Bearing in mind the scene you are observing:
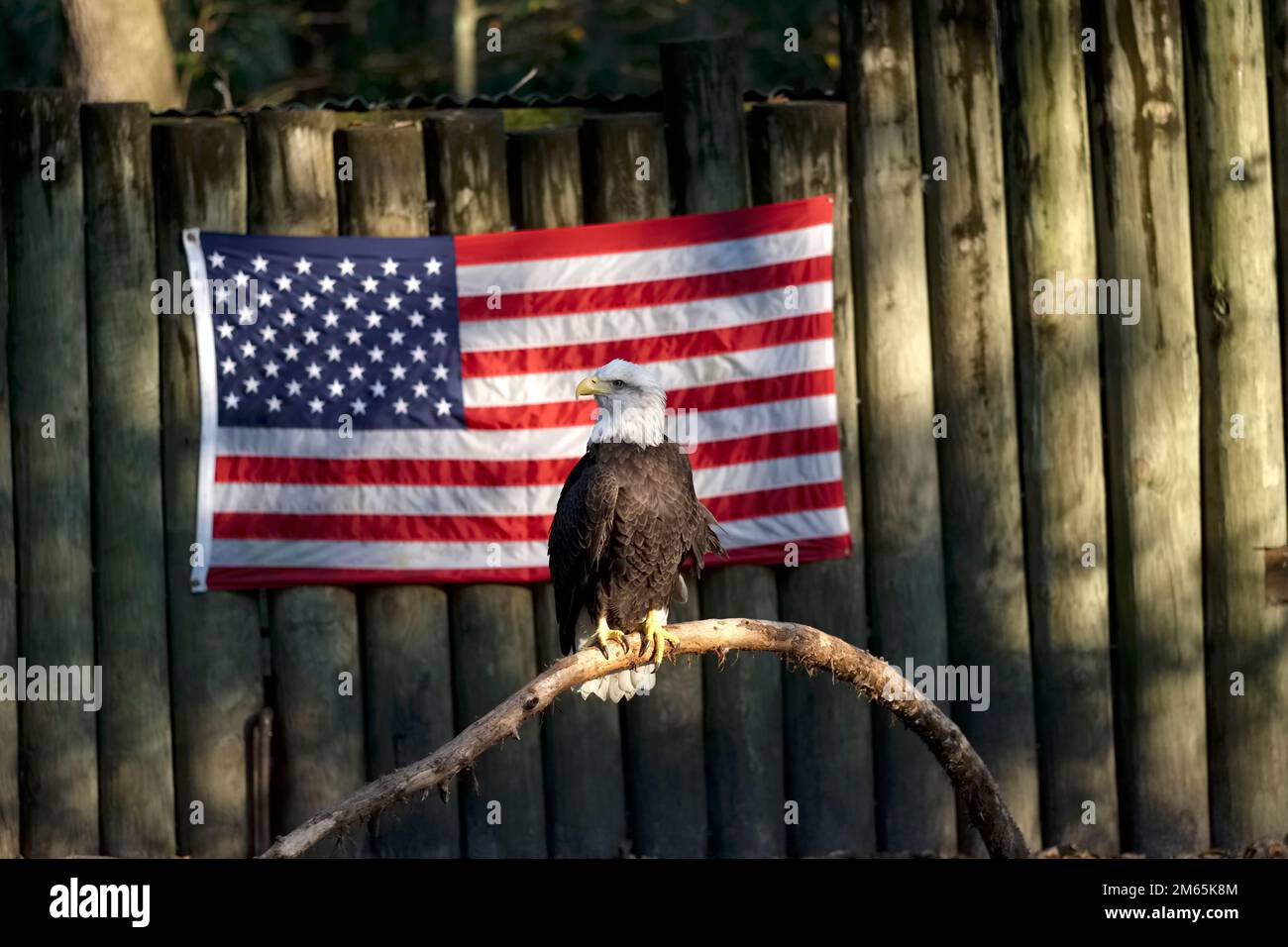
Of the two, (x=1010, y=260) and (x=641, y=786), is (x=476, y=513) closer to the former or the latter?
(x=641, y=786)

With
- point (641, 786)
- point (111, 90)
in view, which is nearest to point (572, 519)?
A: point (641, 786)

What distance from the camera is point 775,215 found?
25.4 feet

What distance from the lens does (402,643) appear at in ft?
25.4

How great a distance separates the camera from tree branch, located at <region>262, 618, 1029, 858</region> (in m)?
4.78

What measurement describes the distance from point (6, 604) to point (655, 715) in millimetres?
2917

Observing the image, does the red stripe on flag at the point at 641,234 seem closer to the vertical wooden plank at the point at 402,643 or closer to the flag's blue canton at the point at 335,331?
the flag's blue canton at the point at 335,331

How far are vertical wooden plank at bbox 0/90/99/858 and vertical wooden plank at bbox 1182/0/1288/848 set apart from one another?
505cm

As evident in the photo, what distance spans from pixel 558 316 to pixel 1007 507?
2.19m

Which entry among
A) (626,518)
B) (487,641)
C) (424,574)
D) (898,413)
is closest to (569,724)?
(487,641)

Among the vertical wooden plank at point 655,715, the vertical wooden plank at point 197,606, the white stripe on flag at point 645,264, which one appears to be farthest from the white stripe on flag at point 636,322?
the vertical wooden plank at point 197,606

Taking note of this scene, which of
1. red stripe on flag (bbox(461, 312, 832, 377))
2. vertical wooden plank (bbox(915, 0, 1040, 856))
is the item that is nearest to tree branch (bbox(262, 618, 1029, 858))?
vertical wooden plank (bbox(915, 0, 1040, 856))

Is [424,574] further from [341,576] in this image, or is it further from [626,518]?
[626,518]

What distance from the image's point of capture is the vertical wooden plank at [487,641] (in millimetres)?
7715
